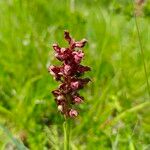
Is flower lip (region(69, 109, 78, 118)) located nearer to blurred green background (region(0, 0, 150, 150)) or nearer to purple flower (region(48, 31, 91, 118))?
purple flower (region(48, 31, 91, 118))

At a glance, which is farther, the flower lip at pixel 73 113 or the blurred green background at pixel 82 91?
the blurred green background at pixel 82 91

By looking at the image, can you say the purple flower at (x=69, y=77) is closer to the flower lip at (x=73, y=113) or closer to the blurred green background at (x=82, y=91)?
the flower lip at (x=73, y=113)

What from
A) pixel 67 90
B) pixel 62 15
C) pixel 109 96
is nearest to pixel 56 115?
pixel 109 96

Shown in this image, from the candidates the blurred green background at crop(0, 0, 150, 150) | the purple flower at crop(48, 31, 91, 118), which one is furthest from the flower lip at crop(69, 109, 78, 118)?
the blurred green background at crop(0, 0, 150, 150)

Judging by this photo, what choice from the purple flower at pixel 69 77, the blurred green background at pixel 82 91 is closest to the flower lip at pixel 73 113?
the purple flower at pixel 69 77

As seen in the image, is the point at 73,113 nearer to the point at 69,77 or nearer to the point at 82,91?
the point at 69,77
